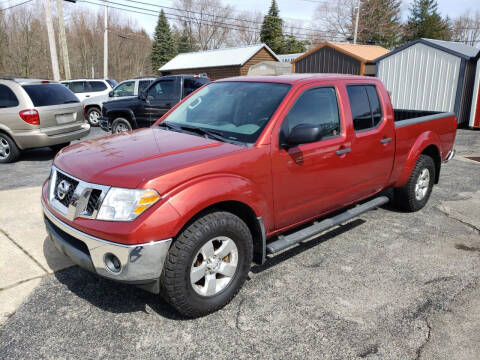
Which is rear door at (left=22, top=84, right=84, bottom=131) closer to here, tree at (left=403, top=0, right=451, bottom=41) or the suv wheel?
the suv wheel

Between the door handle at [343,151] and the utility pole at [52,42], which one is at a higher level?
the utility pole at [52,42]

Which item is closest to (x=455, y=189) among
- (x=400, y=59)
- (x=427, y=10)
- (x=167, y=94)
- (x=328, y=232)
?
(x=328, y=232)

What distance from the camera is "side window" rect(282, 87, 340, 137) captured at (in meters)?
3.38

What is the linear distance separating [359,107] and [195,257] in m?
2.53

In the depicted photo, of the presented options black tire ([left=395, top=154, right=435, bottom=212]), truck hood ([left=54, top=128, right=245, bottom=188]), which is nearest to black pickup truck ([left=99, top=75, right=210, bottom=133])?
black tire ([left=395, top=154, right=435, bottom=212])

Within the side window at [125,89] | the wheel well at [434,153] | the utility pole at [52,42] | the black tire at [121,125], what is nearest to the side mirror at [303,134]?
the wheel well at [434,153]

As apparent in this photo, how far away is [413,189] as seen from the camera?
5.00 meters

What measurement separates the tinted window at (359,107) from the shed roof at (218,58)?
96.1ft

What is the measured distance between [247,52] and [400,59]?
2030cm

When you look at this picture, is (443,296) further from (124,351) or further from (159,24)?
(159,24)

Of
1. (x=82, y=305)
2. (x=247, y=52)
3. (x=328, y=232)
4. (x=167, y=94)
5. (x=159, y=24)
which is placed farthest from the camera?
(x=159, y=24)

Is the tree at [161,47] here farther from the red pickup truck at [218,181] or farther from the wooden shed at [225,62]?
the red pickup truck at [218,181]

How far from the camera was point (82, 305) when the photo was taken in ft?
10.0

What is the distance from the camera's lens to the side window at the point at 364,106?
159 inches
